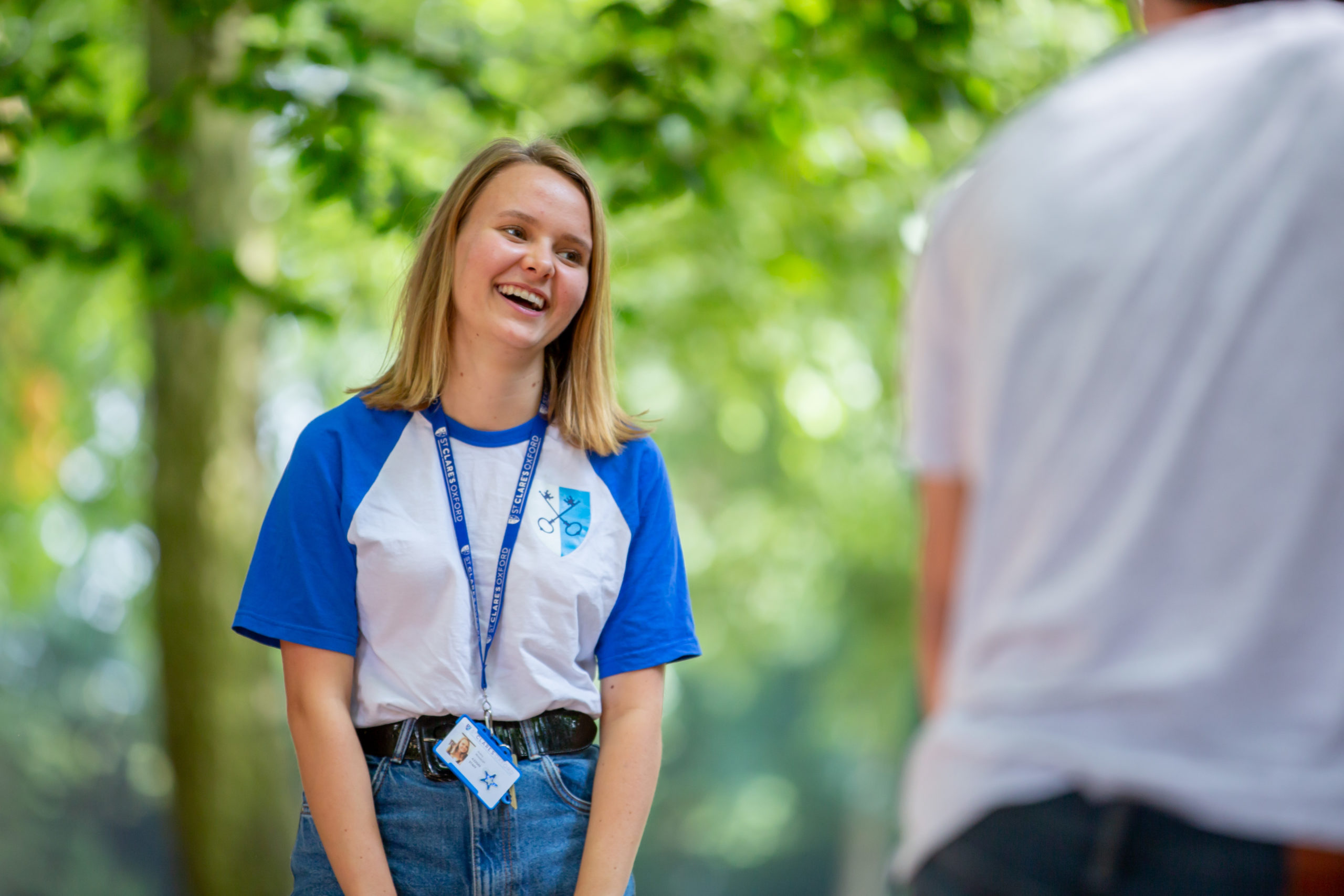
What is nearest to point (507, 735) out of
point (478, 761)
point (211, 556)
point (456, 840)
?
point (478, 761)

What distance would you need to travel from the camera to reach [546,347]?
7.54 feet

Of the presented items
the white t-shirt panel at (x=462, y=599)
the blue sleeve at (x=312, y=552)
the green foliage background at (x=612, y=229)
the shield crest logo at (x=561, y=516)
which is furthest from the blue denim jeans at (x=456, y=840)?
the green foliage background at (x=612, y=229)

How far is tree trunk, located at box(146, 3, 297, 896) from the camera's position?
17.8ft

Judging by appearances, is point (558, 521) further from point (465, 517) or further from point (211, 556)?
point (211, 556)

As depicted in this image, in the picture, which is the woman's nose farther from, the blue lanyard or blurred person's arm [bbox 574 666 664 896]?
blurred person's arm [bbox 574 666 664 896]

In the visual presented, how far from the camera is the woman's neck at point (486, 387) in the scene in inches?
84.7

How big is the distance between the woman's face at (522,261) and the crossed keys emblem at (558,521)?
281 mm

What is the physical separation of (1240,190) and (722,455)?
13.3 m

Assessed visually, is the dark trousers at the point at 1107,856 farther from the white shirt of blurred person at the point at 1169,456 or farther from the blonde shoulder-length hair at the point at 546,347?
the blonde shoulder-length hair at the point at 546,347

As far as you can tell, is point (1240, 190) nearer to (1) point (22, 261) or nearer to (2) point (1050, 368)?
(2) point (1050, 368)

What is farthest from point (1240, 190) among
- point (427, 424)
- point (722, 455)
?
point (722, 455)

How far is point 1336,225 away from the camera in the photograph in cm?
100

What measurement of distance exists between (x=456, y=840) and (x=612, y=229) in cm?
217

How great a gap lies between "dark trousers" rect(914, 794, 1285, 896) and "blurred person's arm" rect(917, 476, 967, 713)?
0.18 meters
